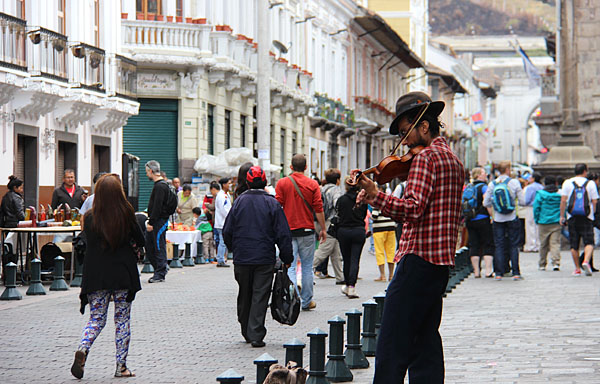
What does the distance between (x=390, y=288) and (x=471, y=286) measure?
11193 millimetres

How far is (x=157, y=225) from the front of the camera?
1783 centimetres

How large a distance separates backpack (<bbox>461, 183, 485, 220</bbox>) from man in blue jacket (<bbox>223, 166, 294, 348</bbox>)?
26.3ft

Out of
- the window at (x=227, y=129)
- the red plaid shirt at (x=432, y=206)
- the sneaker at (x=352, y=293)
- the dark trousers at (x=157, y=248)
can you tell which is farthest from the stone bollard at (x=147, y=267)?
the red plaid shirt at (x=432, y=206)

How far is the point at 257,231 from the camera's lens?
35.7ft

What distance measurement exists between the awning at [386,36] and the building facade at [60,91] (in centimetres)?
2452

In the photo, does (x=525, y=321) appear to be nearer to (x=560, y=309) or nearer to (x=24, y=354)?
(x=560, y=309)

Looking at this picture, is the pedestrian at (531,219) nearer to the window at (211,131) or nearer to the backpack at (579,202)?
the backpack at (579,202)

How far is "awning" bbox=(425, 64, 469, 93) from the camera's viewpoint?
256ft

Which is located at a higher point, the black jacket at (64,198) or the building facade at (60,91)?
the building facade at (60,91)

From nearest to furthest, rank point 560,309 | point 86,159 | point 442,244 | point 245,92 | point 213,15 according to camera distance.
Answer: point 442,244, point 560,309, point 86,159, point 213,15, point 245,92

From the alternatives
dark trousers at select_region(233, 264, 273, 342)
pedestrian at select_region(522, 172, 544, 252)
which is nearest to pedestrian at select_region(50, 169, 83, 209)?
dark trousers at select_region(233, 264, 273, 342)

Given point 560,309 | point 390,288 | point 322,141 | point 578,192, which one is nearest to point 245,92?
point 322,141

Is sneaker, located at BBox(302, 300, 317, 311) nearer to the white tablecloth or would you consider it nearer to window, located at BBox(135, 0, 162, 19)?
the white tablecloth

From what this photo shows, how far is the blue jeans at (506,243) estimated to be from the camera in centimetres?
1778
